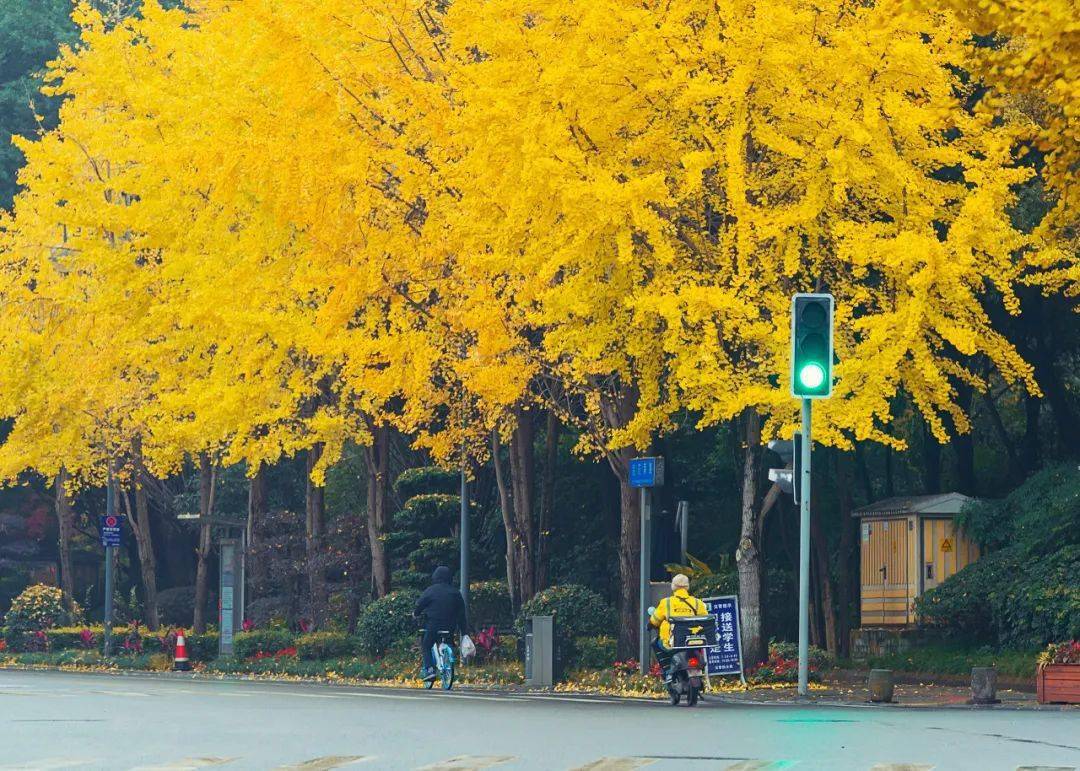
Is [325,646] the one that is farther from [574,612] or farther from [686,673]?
[686,673]

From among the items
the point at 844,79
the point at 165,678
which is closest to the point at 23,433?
the point at 165,678

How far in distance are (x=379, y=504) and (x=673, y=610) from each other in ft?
51.8

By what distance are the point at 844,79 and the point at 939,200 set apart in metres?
2.09

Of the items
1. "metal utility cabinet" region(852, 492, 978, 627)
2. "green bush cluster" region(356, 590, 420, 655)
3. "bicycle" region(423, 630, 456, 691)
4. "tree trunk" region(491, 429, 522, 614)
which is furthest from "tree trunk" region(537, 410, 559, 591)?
"bicycle" region(423, 630, 456, 691)

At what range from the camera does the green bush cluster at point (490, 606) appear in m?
41.9

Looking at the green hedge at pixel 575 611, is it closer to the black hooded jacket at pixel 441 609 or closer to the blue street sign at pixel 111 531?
the black hooded jacket at pixel 441 609

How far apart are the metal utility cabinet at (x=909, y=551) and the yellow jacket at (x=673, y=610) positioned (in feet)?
34.6

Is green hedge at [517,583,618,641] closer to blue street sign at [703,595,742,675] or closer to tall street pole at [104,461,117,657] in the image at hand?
blue street sign at [703,595,742,675]

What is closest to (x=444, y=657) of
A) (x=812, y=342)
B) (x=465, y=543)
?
(x=465, y=543)

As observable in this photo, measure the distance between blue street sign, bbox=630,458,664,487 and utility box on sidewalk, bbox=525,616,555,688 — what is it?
3.02m

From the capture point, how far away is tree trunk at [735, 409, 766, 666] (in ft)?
99.8

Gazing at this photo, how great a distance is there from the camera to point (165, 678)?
37.7 metres

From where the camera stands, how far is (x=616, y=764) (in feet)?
52.2

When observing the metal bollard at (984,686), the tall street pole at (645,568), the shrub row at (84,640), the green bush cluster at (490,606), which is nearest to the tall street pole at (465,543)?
the green bush cluster at (490,606)
